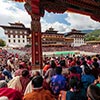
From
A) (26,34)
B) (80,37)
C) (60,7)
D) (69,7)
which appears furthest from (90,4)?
(80,37)

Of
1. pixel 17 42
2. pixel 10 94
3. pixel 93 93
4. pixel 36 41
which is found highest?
pixel 17 42

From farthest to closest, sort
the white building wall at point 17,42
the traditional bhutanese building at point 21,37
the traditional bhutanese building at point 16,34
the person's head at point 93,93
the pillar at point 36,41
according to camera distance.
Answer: the white building wall at point 17,42, the traditional bhutanese building at point 16,34, the traditional bhutanese building at point 21,37, the pillar at point 36,41, the person's head at point 93,93

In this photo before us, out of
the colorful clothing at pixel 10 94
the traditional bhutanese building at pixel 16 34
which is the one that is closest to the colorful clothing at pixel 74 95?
the colorful clothing at pixel 10 94

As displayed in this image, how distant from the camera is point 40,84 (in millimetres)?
2936

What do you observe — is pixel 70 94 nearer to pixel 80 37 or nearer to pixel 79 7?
pixel 79 7

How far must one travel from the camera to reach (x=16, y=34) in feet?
242

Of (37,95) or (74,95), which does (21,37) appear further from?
(74,95)

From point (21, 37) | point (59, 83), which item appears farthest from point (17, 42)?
point (59, 83)

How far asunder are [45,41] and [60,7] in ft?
199

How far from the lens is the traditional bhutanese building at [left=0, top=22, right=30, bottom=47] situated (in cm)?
7250

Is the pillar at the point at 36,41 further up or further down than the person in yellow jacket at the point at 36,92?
further up

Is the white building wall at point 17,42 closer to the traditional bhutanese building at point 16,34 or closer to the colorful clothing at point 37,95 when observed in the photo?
the traditional bhutanese building at point 16,34

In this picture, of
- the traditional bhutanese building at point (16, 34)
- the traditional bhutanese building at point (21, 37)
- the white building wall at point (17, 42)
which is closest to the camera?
the traditional bhutanese building at point (21, 37)

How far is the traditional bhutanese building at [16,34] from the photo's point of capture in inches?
2854
